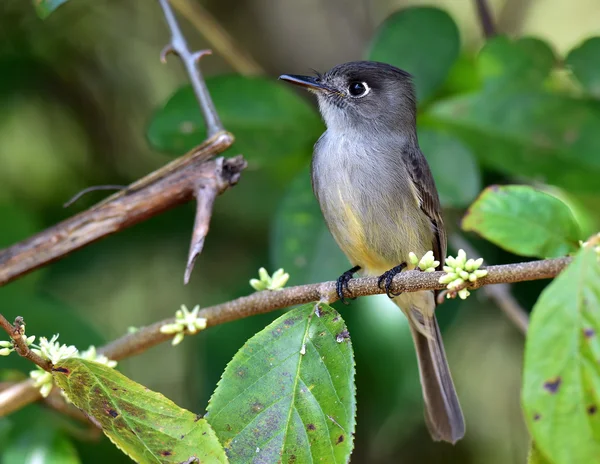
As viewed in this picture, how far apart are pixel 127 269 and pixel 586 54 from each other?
2.62 m

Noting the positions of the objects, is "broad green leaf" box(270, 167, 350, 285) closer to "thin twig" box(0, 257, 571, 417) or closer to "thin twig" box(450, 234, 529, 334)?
"thin twig" box(450, 234, 529, 334)

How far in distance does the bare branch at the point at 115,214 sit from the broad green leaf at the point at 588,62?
5.41ft

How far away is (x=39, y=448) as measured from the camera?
2957 millimetres

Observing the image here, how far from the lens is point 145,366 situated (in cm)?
463

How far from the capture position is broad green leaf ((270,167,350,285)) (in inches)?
129

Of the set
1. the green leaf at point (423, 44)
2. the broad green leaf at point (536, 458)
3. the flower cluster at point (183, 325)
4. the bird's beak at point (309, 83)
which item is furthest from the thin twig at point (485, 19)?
the broad green leaf at point (536, 458)

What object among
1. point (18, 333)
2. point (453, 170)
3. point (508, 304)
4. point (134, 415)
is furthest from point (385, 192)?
point (18, 333)

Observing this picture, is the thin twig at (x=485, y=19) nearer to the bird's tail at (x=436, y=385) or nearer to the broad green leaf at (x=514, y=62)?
the broad green leaf at (x=514, y=62)

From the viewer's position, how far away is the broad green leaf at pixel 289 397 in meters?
2.00

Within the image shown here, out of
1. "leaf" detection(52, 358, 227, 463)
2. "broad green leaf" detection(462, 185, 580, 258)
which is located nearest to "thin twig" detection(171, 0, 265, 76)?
"broad green leaf" detection(462, 185, 580, 258)

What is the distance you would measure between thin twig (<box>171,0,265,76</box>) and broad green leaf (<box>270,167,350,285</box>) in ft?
2.92

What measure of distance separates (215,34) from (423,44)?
1.08m

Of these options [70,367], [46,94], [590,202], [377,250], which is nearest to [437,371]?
[377,250]

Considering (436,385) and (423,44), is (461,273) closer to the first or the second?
(436,385)
